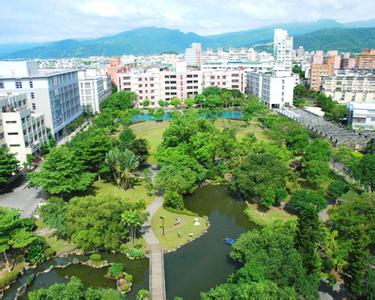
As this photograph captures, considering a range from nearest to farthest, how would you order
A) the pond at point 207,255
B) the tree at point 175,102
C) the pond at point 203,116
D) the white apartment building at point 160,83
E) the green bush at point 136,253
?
the pond at point 207,255
the green bush at point 136,253
the pond at point 203,116
the tree at point 175,102
the white apartment building at point 160,83

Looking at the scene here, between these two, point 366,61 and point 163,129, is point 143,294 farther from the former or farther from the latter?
→ point 366,61

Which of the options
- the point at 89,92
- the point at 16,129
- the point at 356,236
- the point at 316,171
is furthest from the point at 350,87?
the point at 16,129

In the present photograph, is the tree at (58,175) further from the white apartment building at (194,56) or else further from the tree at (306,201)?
the white apartment building at (194,56)

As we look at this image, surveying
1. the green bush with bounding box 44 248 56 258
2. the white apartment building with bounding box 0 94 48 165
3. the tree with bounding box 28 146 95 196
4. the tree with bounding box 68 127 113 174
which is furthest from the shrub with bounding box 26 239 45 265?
the white apartment building with bounding box 0 94 48 165

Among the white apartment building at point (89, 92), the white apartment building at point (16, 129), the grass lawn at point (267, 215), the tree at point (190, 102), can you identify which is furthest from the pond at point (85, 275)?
the tree at point (190, 102)

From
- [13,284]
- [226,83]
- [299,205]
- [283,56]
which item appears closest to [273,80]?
[226,83]

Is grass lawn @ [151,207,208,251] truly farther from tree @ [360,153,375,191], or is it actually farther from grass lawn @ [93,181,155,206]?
tree @ [360,153,375,191]
